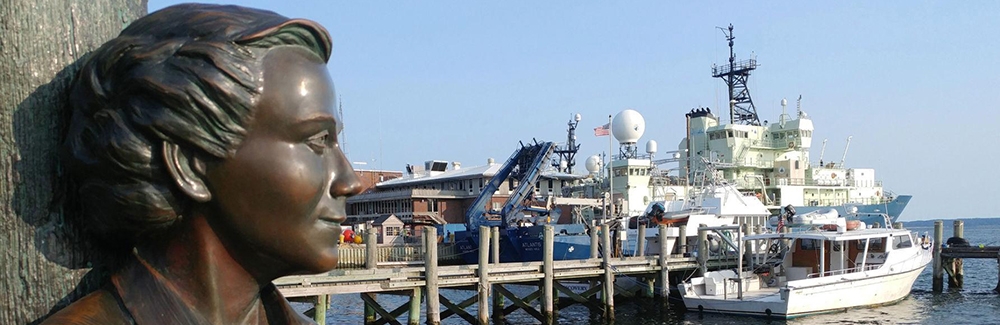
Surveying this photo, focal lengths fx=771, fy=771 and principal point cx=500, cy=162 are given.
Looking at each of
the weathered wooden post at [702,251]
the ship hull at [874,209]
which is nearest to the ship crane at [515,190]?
the weathered wooden post at [702,251]

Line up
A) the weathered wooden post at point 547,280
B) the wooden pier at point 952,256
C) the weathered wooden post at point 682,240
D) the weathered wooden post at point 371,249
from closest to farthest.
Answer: the weathered wooden post at point 547,280, the weathered wooden post at point 371,249, the weathered wooden post at point 682,240, the wooden pier at point 952,256

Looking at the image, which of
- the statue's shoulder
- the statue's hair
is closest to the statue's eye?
the statue's hair

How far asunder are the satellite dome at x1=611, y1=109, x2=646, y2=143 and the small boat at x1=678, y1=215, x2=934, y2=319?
15.2 m

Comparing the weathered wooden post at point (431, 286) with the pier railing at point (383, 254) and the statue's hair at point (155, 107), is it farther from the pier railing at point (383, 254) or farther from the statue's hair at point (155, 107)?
the statue's hair at point (155, 107)

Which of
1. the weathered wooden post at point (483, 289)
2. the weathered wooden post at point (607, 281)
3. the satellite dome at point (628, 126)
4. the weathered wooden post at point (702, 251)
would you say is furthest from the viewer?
the satellite dome at point (628, 126)

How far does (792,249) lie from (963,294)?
8669 mm

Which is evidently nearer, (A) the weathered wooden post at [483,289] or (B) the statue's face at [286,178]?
(B) the statue's face at [286,178]

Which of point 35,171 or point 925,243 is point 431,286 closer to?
point 35,171

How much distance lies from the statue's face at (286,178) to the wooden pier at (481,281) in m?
12.9

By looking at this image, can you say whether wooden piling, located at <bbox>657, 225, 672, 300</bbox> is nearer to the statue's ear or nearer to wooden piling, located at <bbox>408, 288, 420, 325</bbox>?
wooden piling, located at <bbox>408, 288, 420, 325</bbox>

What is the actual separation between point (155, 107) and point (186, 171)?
0.12 meters

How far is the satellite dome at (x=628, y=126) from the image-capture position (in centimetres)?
4006

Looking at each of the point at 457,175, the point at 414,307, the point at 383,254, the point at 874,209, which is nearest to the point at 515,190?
the point at 383,254

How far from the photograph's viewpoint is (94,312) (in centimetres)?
133
